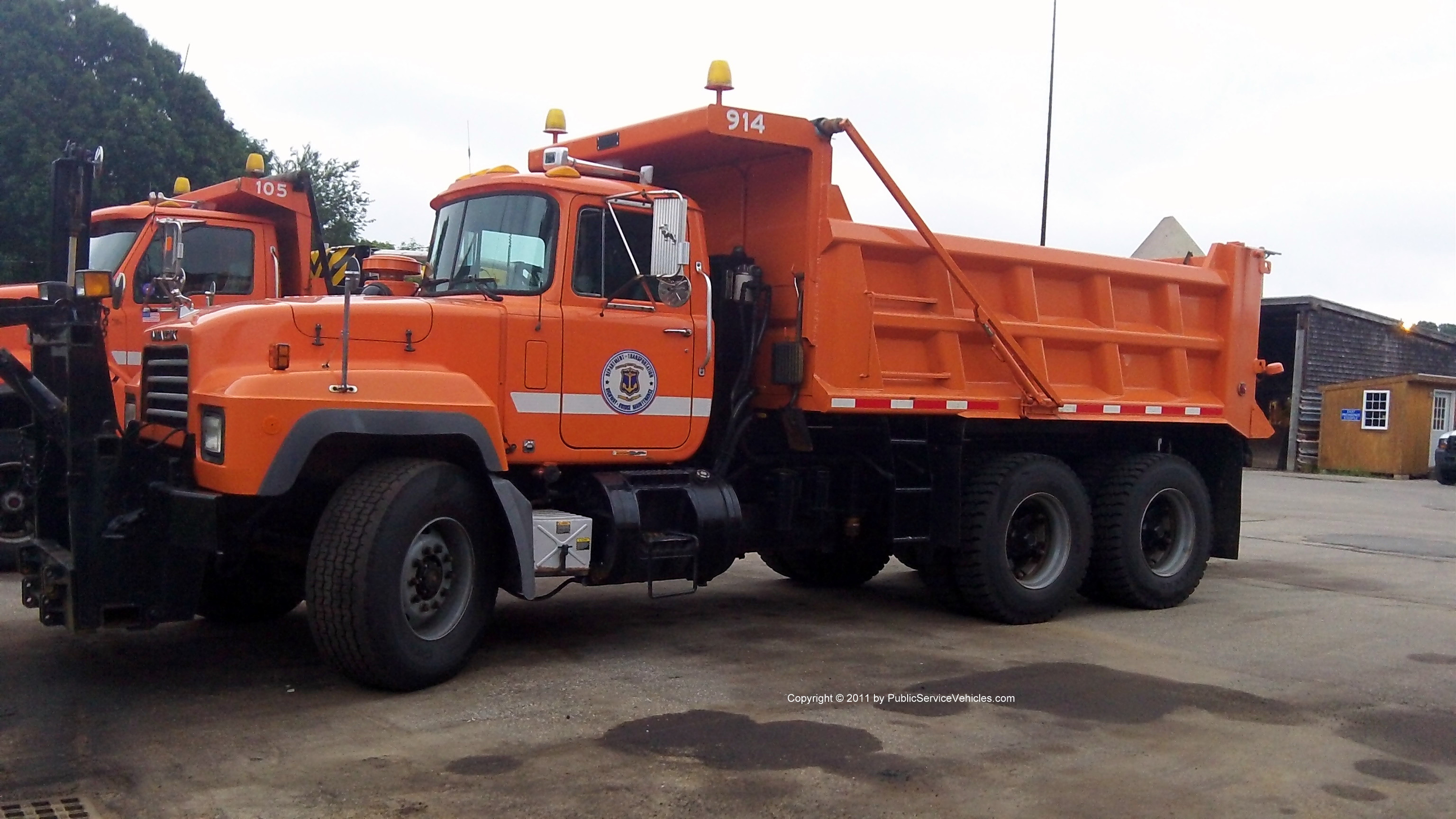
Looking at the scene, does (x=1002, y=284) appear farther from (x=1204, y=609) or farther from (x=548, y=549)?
(x=548, y=549)

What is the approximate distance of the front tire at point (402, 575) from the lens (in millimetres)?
6055

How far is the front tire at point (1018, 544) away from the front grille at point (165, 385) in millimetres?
5057

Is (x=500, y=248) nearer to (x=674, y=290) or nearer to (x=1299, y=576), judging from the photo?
(x=674, y=290)

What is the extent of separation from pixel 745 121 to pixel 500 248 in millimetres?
1733

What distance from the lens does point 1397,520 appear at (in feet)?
56.2

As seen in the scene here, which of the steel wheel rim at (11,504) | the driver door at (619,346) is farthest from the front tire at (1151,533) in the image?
the steel wheel rim at (11,504)

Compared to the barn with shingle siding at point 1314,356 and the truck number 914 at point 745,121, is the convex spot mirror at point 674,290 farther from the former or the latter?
the barn with shingle siding at point 1314,356

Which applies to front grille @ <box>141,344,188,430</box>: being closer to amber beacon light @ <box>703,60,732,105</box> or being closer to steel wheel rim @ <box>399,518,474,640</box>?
steel wheel rim @ <box>399,518,474,640</box>

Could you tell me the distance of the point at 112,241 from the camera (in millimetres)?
10047

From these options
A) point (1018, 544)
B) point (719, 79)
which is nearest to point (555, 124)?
point (719, 79)

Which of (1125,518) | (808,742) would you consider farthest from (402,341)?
(1125,518)

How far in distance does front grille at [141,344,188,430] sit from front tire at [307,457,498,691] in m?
0.89

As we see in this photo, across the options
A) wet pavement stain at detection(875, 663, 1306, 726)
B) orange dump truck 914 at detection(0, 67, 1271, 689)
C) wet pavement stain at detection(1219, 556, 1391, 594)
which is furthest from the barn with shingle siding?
wet pavement stain at detection(875, 663, 1306, 726)

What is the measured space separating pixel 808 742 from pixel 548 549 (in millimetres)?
1952
